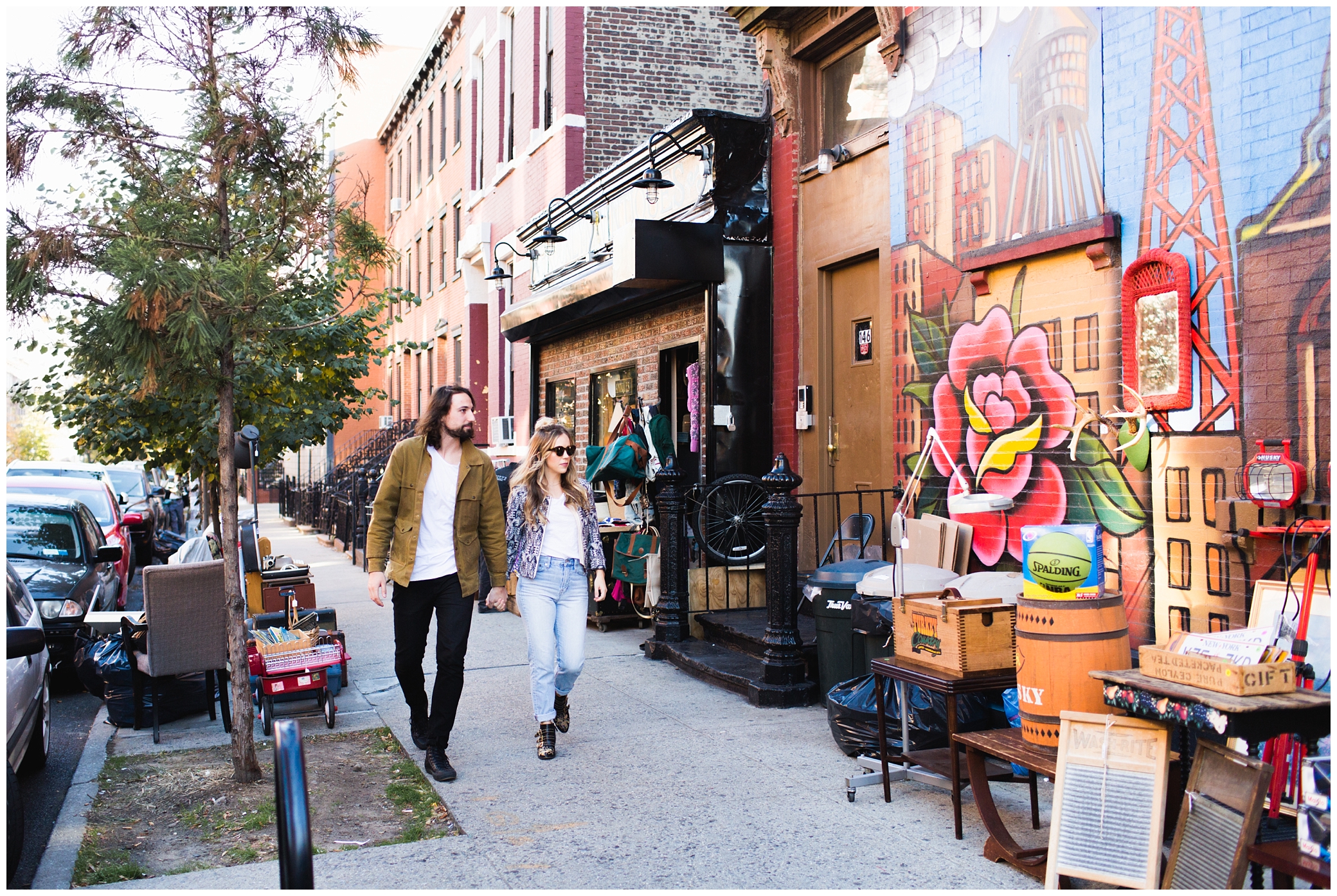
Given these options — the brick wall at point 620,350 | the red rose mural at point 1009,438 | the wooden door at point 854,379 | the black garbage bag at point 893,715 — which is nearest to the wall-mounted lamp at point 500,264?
the brick wall at point 620,350

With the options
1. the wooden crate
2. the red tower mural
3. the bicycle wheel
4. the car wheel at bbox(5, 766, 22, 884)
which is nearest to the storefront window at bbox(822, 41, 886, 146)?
the red tower mural

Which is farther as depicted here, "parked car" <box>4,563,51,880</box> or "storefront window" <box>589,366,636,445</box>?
"storefront window" <box>589,366,636,445</box>

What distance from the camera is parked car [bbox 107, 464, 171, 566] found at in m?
14.8

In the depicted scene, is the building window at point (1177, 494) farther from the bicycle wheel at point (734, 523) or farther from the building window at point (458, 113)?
the building window at point (458, 113)

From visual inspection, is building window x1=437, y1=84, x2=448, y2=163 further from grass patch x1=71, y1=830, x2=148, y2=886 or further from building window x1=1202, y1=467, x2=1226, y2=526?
grass patch x1=71, y1=830, x2=148, y2=886

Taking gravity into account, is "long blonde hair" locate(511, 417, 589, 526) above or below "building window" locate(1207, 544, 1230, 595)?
above

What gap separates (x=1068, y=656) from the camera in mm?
4137

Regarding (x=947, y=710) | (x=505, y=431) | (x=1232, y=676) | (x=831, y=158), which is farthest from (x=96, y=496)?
(x=1232, y=676)

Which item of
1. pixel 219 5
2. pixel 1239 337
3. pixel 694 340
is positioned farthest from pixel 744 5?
pixel 1239 337

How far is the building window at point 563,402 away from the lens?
14734mm

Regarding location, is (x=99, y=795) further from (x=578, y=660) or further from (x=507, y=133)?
(x=507, y=133)

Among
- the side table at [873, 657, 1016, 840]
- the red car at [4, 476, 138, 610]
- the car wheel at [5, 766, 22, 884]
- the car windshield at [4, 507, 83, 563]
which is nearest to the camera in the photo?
the car wheel at [5, 766, 22, 884]

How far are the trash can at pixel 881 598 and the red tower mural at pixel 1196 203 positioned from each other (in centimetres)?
150

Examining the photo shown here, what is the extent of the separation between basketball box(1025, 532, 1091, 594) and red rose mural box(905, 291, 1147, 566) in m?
2.01
